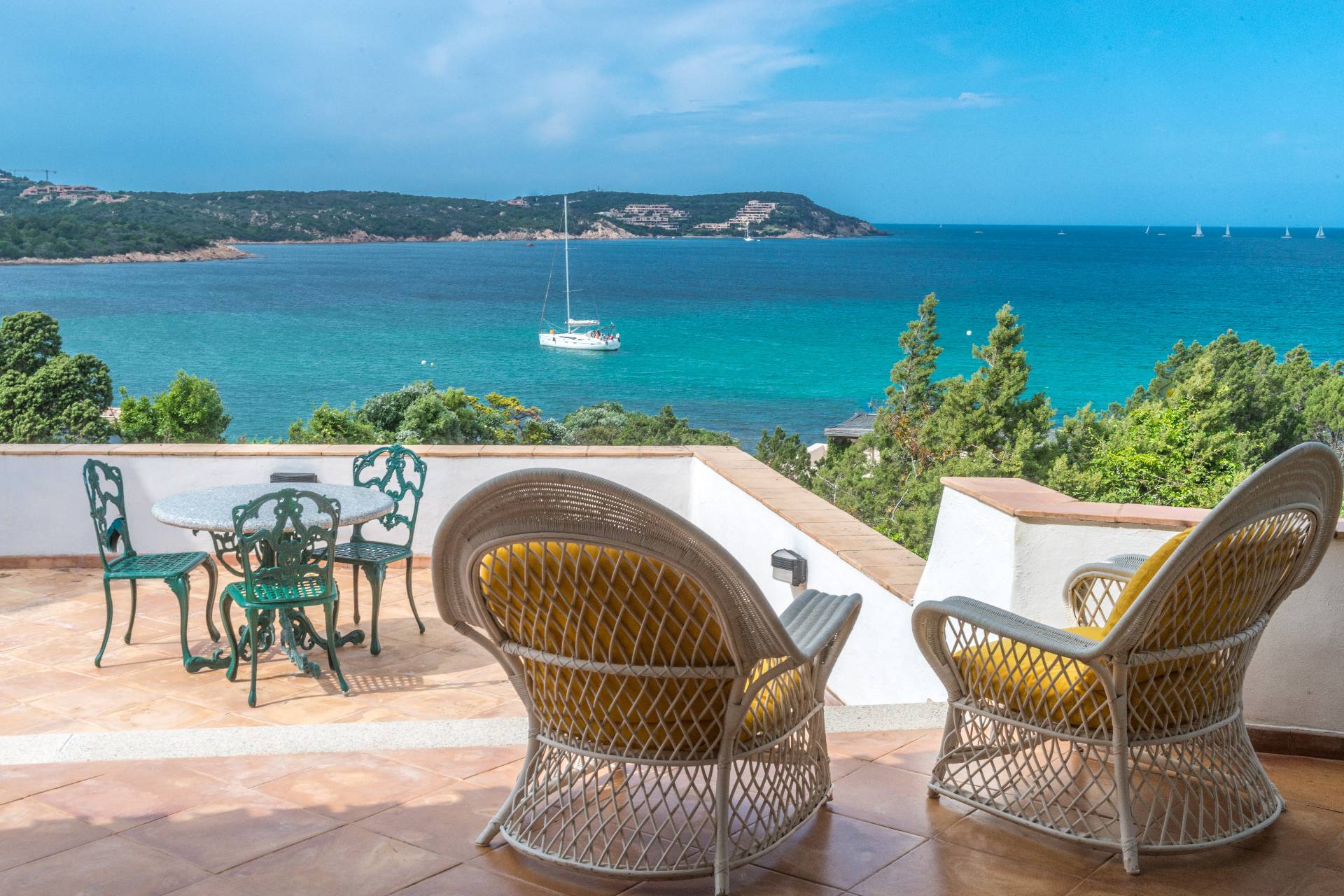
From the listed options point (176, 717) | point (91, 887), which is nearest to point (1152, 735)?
point (91, 887)

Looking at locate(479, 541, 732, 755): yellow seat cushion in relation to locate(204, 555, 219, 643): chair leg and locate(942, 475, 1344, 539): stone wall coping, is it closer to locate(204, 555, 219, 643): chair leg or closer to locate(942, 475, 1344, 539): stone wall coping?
locate(942, 475, 1344, 539): stone wall coping

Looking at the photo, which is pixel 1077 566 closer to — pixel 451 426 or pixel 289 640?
pixel 289 640

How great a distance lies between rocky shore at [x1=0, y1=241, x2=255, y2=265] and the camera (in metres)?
63.6

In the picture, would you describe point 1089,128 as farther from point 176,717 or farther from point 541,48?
point 176,717

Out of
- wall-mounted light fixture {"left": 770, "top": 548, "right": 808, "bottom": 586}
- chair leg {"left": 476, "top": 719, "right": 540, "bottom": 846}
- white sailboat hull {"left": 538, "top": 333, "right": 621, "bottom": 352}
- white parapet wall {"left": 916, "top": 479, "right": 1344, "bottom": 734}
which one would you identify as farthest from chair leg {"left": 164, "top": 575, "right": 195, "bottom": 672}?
white sailboat hull {"left": 538, "top": 333, "right": 621, "bottom": 352}

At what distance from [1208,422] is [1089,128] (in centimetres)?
6479

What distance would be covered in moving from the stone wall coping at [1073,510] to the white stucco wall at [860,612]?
0.52 m

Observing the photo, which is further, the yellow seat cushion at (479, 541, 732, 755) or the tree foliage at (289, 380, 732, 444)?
the tree foliage at (289, 380, 732, 444)

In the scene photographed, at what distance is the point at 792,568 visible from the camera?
437 centimetres

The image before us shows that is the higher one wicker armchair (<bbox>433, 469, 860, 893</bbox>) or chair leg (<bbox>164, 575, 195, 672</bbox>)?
wicker armchair (<bbox>433, 469, 860, 893</bbox>)

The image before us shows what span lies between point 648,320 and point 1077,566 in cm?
6874

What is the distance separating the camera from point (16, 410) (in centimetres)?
3266

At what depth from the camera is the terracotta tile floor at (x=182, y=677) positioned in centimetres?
381

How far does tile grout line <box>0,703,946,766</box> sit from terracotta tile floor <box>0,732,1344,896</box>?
0.31 feet
